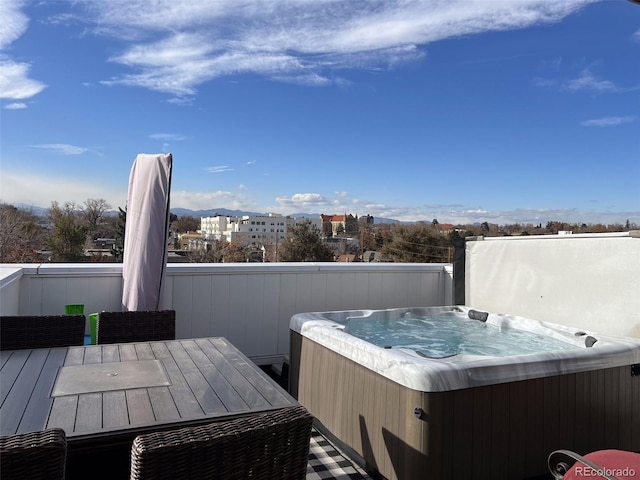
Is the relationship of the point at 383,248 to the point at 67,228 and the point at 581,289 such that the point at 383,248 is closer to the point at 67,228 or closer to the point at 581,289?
the point at 67,228

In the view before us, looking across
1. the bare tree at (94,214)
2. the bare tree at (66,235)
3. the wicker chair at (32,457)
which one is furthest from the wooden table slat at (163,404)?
the bare tree at (94,214)

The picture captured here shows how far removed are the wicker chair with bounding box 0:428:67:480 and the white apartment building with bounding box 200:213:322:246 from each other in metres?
24.1

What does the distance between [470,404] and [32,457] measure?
1821 millimetres

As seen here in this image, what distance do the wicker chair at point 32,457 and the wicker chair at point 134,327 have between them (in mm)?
1630

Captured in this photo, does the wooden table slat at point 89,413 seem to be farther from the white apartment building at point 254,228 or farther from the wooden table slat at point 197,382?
the white apartment building at point 254,228

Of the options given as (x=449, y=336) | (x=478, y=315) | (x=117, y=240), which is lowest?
(x=449, y=336)

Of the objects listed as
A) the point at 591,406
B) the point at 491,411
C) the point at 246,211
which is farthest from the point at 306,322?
the point at 246,211

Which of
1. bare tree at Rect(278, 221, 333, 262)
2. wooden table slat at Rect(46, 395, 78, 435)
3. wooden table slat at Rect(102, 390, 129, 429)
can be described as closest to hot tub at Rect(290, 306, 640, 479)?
wooden table slat at Rect(102, 390, 129, 429)

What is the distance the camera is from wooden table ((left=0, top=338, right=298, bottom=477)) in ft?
4.50

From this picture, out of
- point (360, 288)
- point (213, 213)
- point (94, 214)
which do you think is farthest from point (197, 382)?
point (94, 214)

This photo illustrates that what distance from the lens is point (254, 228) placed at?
26.0m

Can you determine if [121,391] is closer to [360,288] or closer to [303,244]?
[360,288]

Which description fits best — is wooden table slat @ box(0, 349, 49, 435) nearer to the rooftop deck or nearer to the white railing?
the rooftop deck

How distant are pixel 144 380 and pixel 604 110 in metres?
17.9
